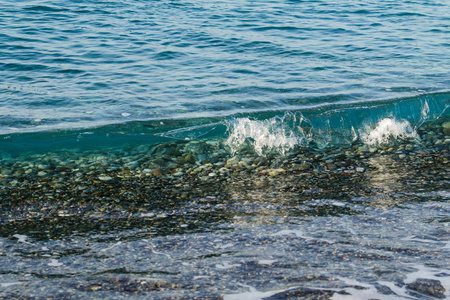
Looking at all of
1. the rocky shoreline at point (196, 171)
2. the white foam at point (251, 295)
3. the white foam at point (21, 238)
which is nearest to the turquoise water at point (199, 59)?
the rocky shoreline at point (196, 171)

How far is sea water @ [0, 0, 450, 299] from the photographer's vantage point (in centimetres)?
429

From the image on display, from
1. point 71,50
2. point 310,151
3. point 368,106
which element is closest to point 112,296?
point 310,151

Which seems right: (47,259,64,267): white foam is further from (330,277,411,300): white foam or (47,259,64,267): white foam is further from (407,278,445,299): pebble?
(407,278,445,299): pebble

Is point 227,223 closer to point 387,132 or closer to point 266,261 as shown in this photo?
point 266,261

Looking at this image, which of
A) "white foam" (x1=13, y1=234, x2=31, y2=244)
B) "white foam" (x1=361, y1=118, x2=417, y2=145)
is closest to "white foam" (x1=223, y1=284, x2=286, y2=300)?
"white foam" (x1=13, y1=234, x2=31, y2=244)

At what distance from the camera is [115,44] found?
13.4 metres

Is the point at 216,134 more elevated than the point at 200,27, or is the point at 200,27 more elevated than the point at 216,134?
the point at 200,27

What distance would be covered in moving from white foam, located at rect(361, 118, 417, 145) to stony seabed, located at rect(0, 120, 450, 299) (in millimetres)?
→ 278

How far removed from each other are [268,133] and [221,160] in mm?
1178

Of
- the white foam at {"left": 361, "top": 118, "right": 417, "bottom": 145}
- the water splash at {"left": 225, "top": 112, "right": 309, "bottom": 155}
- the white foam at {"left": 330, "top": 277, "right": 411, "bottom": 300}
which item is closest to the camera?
the white foam at {"left": 330, "top": 277, "right": 411, "bottom": 300}

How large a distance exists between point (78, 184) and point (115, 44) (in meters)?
7.65

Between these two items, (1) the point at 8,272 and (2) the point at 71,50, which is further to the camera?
(2) the point at 71,50

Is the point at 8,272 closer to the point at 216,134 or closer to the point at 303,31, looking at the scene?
the point at 216,134

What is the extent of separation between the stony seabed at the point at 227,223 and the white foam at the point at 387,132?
278 mm
